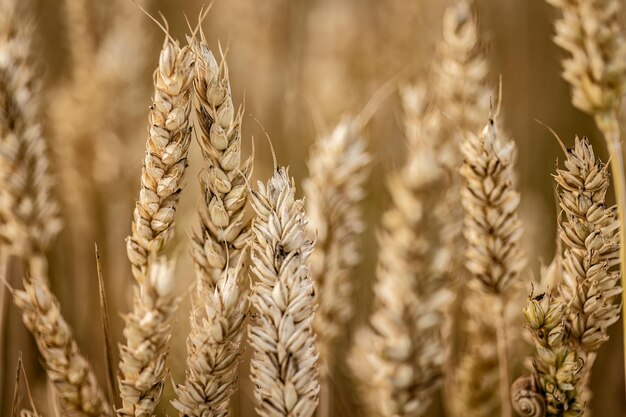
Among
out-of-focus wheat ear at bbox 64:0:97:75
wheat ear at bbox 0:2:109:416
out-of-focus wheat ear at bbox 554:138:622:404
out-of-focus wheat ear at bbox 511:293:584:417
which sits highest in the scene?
out-of-focus wheat ear at bbox 64:0:97:75

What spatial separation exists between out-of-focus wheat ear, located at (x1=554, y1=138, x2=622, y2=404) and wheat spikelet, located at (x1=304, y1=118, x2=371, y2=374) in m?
0.33

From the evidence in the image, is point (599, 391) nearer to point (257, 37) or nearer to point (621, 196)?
point (621, 196)

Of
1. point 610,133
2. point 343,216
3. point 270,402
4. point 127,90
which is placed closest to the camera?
point 270,402

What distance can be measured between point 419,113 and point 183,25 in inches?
78.4

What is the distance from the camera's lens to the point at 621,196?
2.52ft

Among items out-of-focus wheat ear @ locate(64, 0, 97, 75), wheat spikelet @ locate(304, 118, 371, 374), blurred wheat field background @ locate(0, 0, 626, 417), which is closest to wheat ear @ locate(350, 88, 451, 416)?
blurred wheat field background @ locate(0, 0, 626, 417)

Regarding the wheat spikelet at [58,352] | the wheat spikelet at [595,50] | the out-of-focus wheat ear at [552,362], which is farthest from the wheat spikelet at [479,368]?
the wheat spikelet at [58,352]

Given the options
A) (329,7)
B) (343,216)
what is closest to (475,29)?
(343,216)

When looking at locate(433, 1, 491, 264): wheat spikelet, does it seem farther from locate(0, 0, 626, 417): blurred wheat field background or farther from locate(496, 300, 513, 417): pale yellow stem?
locate(496, 300, 513, 417): pale yellow stem

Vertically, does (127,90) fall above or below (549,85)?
below

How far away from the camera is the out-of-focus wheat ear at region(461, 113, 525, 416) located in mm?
800

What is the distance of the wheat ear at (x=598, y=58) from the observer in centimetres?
81

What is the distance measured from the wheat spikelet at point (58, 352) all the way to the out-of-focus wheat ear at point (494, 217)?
528mm

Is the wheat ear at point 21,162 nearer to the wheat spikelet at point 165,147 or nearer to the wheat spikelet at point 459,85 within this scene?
the wheat spikelet at point 165,147
